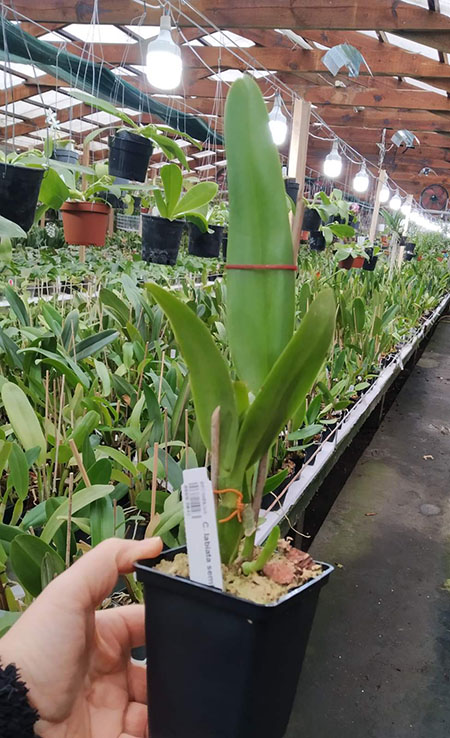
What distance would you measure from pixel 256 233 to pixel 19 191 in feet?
3.71

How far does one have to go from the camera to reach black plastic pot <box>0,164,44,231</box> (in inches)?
55.1

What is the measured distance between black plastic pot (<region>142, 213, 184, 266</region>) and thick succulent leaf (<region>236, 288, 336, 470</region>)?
1.78 metres

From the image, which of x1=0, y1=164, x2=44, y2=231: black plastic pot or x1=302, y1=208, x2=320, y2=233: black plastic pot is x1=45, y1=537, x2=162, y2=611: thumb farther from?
x1=302, y1=208, x2=320, y2=233: black plastic pot

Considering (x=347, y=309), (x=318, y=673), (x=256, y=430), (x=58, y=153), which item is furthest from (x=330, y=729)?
(x=58, y=153)

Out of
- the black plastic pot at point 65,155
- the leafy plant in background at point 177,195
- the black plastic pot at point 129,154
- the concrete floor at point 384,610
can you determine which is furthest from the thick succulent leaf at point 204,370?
the black plastic pot at point 65,155

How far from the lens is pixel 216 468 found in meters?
0.47

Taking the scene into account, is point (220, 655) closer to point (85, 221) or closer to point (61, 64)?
point (85, 221)

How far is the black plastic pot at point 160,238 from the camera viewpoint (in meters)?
2.18

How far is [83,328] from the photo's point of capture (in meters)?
1.76

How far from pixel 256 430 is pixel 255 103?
0.29m

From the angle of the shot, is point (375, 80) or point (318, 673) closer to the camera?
point (318, 673)

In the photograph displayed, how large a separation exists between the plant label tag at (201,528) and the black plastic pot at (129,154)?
197cm

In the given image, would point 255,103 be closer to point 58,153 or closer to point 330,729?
point 330,729

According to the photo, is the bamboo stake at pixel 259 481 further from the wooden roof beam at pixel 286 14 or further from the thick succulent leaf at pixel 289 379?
the wooden roof beam at pixel 286 14
